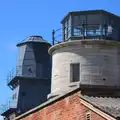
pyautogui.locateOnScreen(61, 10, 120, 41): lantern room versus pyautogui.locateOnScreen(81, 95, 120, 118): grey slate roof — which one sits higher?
pyautogui.locateOnScreen(61, 10, 120, 41): lantern room

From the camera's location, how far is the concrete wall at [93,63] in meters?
23.6

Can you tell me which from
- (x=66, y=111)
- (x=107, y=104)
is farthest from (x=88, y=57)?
(x=107, y=104)

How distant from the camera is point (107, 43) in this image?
2400 cm

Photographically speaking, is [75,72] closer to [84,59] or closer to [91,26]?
[84,59]

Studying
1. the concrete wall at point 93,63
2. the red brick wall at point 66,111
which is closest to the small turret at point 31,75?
the concrete wall at point 93,63

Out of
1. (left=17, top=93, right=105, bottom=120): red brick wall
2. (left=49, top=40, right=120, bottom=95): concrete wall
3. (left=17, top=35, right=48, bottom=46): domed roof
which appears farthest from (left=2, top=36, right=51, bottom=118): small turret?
(left=17, top=93, right=105, bottom=120): red brick wall

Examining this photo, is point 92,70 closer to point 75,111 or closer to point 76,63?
point 76,63

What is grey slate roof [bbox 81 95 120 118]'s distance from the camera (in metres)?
15.7

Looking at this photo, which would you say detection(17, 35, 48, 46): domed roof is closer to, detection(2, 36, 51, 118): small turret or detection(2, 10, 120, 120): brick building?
detection(2, 36, 51, 118): small turret

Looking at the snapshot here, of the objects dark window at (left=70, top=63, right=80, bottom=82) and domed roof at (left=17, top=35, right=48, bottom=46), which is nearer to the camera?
dark window at (left=70, top=63, right=80, bottom=82)

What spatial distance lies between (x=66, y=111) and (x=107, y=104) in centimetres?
211

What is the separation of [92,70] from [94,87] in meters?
1.75

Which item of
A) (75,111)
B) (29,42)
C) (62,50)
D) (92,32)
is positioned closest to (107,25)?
(92,32)

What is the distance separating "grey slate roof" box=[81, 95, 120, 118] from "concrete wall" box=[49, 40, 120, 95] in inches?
183
